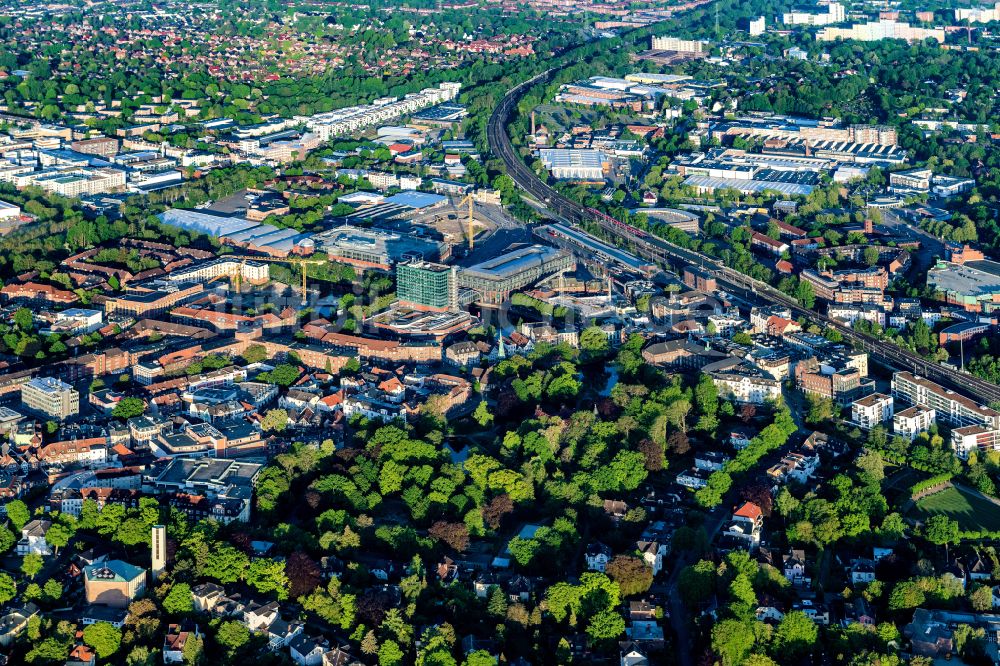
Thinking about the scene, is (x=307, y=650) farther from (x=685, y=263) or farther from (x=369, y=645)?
(x=685, y=263)

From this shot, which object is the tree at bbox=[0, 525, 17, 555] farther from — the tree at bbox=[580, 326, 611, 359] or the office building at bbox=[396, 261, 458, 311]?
the office building at bbox=[396, 261, 458, 311]

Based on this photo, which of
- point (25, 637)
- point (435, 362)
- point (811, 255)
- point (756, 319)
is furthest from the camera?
point (811, 255)

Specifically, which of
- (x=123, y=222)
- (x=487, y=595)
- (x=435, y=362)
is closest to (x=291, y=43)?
(x=123, y=222)

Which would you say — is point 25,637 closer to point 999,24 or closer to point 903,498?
point 903,498

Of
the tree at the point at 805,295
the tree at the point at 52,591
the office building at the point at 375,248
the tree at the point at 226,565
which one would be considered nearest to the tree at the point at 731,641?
the tree at the point at 226,565

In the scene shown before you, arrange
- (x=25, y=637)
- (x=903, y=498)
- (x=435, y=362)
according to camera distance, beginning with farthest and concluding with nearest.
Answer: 1. (x=435, y=362)
2. (x=903, y=498)
3. (x=25, y=637)

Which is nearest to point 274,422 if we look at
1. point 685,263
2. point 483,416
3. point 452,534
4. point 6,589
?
point 483,416
